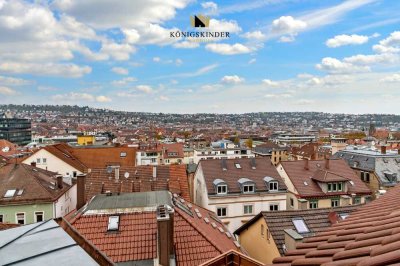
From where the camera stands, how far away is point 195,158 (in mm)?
93438

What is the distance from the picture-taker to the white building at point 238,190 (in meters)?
35.8

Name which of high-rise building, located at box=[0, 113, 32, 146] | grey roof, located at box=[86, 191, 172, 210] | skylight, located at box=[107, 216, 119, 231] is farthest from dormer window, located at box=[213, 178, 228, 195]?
high-rise building, located at box=[0, 113, 32, 146]

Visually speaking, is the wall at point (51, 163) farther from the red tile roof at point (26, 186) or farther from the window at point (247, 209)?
the window at point (247, 209)

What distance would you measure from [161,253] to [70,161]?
135 feet

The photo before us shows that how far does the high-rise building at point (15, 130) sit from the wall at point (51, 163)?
394ft

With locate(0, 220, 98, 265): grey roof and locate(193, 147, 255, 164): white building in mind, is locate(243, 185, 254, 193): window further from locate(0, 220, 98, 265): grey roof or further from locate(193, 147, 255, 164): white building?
locate(193, 147, 255, 164): white building

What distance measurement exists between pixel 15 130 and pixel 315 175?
152913 millimetres

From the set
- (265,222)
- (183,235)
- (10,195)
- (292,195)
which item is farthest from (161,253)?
(292,195)

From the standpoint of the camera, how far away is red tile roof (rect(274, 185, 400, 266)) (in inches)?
134

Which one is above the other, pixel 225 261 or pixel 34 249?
pixel 34 249

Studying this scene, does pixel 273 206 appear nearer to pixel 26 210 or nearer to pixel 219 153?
pixel 26 210

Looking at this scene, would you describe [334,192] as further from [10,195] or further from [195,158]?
[195,158]

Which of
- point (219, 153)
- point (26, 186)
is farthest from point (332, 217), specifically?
point (219, 153)

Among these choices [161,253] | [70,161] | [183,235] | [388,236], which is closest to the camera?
[388,236]
